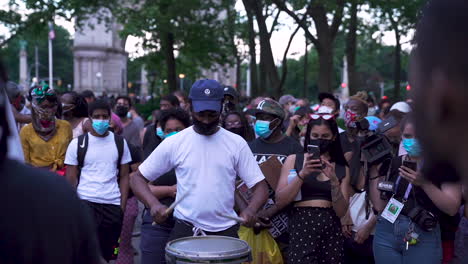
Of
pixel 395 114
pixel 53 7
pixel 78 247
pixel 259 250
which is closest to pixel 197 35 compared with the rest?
pixel 53 7

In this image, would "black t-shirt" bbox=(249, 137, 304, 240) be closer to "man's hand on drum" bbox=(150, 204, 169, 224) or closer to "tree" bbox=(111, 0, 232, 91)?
"man's hand on drum" bbox=(150, 204, 169, 224)

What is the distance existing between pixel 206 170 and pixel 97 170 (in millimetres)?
2219

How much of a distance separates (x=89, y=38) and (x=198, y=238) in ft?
211

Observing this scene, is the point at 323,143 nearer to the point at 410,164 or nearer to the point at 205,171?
the point at 410,164

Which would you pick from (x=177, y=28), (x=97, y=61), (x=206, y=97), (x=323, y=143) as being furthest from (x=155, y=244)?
(x=97, y=61)

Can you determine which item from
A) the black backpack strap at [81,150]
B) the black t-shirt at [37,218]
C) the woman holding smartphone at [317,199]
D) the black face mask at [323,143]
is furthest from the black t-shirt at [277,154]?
the black t-shirt at [37,218]

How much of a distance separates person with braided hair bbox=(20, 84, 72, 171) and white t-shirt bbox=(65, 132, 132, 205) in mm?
423

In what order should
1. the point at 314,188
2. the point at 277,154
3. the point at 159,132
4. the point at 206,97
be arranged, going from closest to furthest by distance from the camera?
1. the point at 206,97
2. the point at 314,188
3. the point at 277,154
4. the point at 159,132

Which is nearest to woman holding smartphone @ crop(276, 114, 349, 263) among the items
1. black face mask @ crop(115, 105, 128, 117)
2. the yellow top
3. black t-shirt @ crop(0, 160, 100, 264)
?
the yellow top

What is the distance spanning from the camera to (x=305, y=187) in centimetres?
555

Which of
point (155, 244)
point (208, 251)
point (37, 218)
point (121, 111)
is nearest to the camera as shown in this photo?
point (37, 218)

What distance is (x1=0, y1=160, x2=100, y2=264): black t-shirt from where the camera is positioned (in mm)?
1810

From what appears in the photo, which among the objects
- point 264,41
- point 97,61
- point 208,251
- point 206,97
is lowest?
point 208,251

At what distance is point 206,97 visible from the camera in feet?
16.1
